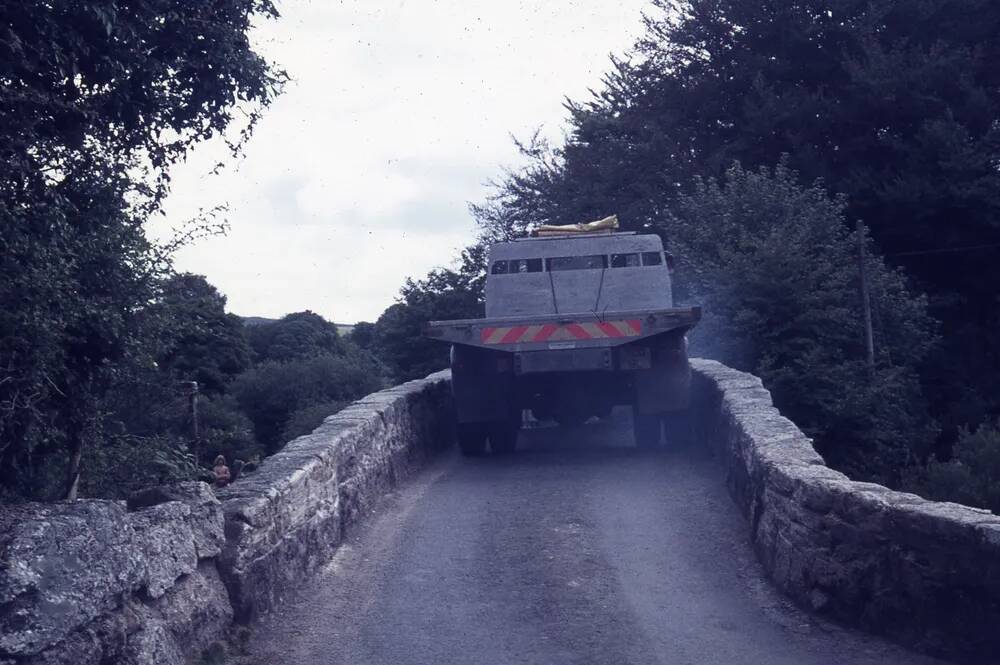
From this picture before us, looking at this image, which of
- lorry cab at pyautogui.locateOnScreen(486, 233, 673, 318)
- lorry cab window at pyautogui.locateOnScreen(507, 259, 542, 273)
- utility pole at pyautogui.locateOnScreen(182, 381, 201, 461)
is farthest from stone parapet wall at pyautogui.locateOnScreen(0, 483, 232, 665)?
utility pole at pyautogui.locateOnScreen(182, 381, 201, 461)

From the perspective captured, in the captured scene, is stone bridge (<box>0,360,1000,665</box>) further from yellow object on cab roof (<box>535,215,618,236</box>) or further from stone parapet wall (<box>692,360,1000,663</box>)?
yellow object on cab roof (<box>535,215,618,236</box>)

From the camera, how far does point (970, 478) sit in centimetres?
1869

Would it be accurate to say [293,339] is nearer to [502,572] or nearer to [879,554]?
[502,572]

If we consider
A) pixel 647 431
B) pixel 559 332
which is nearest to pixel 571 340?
pixel 559 332

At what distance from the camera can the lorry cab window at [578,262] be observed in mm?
15133

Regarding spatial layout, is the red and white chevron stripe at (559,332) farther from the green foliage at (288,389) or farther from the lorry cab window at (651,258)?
the green foliage at (288,389)

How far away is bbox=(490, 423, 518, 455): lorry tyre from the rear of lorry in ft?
0.05

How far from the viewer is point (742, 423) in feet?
33.2

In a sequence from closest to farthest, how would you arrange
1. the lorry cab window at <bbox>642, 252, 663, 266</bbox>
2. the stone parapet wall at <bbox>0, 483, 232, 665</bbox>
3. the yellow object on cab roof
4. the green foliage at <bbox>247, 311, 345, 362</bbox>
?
the stone parapet wall at <bbox>0, 483, 232, 665</bbox>, the lorry cab window at <bbox>642, 252, 663, 266</bbox>, the yellow object on cab roof, the green foliage at <bbox>247, 311, 345, 362</bbox>

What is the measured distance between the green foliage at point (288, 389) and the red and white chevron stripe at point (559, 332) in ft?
129

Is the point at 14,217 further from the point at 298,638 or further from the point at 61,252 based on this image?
the point at 298,638

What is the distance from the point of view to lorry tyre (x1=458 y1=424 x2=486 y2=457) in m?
13.9

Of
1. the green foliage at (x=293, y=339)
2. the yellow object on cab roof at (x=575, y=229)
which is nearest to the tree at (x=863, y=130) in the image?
the yellow object on cab roof at (x=575, y=229)

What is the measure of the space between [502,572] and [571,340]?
4.74 metres
